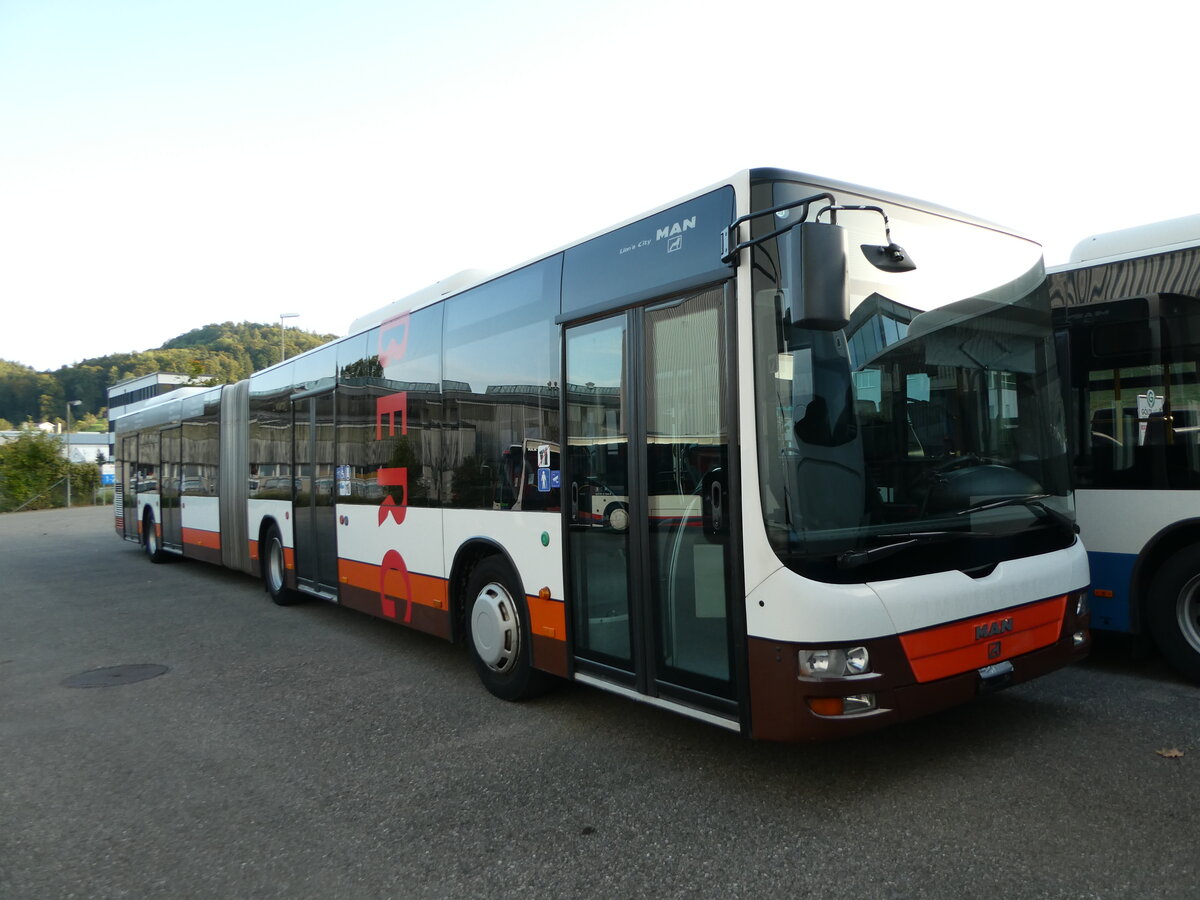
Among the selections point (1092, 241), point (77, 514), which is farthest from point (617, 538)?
point (77, 514)

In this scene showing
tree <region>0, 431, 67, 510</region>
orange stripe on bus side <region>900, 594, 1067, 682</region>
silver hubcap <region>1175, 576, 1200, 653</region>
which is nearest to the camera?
orange stripe on bus side <region>900, 594, 1067, 682</region>

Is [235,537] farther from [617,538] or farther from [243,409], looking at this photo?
[617,538]

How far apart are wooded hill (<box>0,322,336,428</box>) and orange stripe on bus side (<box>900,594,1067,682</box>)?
8823 centimetres

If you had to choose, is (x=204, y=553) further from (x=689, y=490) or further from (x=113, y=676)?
(x=689, y=490)

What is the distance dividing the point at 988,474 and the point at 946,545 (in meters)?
0.59

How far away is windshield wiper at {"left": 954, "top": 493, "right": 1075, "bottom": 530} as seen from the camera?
430cm

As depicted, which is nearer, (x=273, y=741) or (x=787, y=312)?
(x=787, y=312)

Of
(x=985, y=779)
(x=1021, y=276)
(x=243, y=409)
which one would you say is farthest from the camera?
(x=243, y=409)

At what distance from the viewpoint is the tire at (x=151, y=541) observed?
52.7 feet

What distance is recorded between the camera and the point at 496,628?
595 centimetres

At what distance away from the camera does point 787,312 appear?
12.8ft

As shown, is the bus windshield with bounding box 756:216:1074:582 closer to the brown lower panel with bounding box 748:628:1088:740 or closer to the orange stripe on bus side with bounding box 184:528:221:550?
the brown lower panel with bounding box 748:628:1088:740

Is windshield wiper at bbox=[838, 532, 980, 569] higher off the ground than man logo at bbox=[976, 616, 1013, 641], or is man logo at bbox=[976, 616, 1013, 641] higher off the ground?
windshield wiper at bbox=[838, 532, 980, 569]

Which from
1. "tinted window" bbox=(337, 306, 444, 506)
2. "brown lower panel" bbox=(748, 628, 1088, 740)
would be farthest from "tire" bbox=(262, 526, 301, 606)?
"brown lower panel" bbox=(748, 628, 1088, 740)
